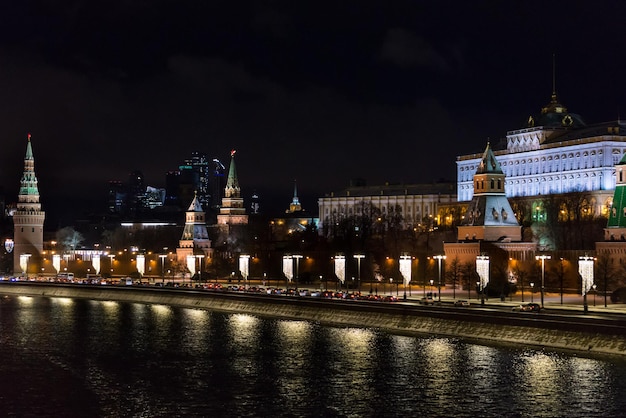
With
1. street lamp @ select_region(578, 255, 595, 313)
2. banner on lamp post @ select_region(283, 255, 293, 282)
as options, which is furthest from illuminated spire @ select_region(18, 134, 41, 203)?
street lamp @ select_region(578, 255, 595, 313)

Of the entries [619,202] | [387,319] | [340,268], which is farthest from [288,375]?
[340,268]

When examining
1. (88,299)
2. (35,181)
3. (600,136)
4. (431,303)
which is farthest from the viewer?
(35,181)

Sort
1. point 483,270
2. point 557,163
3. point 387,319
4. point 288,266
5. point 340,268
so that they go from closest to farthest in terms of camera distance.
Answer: point 387,319 → point 483,270 → point 340,268 → point 288,266 → point 557,163

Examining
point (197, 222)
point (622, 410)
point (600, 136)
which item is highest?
point (600, 136)

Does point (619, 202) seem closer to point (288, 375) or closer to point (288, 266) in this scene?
point (288, 266)

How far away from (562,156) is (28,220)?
80.8 metres

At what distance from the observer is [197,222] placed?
174m

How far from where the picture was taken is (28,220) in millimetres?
196500

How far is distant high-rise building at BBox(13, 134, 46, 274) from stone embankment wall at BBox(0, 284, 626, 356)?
6906 centimetres

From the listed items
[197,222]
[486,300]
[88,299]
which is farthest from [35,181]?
[486,300]

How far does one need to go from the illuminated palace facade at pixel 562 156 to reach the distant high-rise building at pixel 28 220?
6826cm

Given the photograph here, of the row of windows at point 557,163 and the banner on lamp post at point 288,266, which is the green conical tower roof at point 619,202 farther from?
the row of windows at point 557,163

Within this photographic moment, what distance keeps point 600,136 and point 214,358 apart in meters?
108

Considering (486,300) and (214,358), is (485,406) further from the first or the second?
(486,300)
